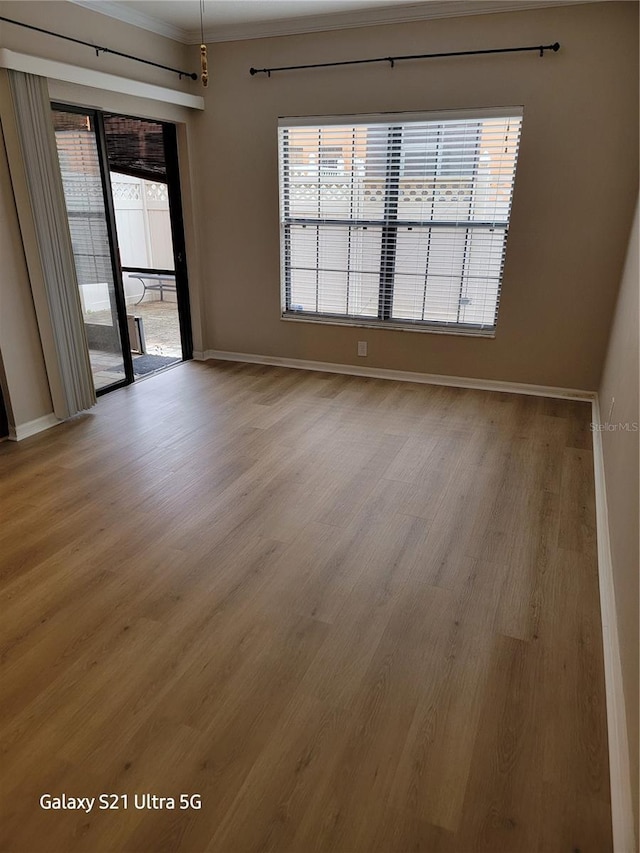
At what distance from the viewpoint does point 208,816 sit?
1.43 meters

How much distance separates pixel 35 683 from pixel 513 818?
1477 mm

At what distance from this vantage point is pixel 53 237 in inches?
143

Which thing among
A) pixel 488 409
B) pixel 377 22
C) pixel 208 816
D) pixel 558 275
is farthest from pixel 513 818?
pixel 377 22

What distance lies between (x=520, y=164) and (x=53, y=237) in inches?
130

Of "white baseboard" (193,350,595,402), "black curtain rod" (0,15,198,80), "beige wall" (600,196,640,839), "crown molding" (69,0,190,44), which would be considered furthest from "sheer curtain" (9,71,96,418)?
"beige wall" (600,196,640,839)

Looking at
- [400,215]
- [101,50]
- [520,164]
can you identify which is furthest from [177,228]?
[520,164]

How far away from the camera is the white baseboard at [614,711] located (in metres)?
1.38

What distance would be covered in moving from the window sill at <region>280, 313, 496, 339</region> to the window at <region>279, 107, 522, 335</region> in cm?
2

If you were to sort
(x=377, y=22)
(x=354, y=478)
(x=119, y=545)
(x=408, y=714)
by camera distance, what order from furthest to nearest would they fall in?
1. (x=377, y=22)
2. (x=354, y=478)
3. (x=119, y=545)
4. (x=408, y=714)

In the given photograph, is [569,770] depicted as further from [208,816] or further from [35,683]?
[35,683]

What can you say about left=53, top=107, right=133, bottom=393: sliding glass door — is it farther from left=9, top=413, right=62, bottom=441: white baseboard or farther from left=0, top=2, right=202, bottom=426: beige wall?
left=9, top=413, right=62, bottom=441: white baseboard

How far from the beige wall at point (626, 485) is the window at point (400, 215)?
1156 mm

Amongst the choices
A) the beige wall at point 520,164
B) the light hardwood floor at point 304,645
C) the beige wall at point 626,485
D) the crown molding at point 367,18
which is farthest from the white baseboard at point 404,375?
the crown molding at point 367,18

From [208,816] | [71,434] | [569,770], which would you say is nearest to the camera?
[208,816]
